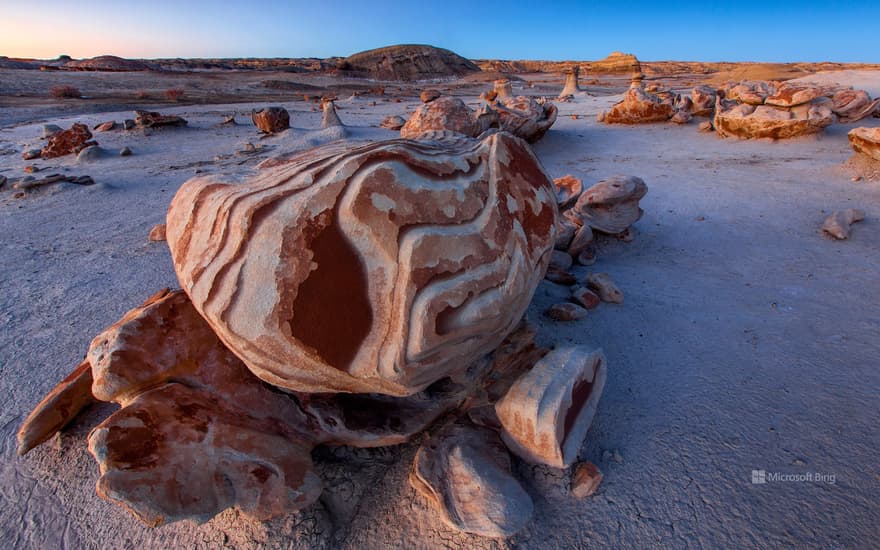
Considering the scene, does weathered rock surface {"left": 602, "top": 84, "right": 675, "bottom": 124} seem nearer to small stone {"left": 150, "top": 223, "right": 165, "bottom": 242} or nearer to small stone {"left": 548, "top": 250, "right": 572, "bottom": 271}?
small stone {"left": 548, "top": 250, "right": 572, "bottom": 271}

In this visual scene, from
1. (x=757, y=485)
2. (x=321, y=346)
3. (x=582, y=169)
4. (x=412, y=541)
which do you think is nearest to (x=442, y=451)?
(x=412, y=541)

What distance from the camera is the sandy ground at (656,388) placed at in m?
1.39

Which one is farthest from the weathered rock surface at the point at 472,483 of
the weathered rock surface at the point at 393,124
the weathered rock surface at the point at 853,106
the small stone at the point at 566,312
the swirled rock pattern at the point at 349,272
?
the weathered rock surface at the point at 853,106

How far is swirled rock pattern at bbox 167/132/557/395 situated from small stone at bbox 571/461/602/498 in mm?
565

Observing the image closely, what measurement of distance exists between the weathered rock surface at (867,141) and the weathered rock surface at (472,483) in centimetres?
560

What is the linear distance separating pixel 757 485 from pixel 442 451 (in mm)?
1031

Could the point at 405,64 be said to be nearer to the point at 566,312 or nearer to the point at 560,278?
the point at 560,278

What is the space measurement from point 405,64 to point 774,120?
3034 centimetres

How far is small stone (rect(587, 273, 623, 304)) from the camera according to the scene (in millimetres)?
2525

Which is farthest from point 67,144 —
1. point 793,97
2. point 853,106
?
point 853,106

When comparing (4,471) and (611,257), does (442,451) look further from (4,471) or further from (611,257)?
(611,257)

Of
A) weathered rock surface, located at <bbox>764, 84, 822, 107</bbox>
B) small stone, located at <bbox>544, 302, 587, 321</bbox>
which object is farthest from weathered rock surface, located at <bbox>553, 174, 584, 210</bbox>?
weathered rock surface, located at <bbox>764, 84, 822, 107</bbox>

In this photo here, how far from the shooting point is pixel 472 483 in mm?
1354

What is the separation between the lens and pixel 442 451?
1.49 meters
